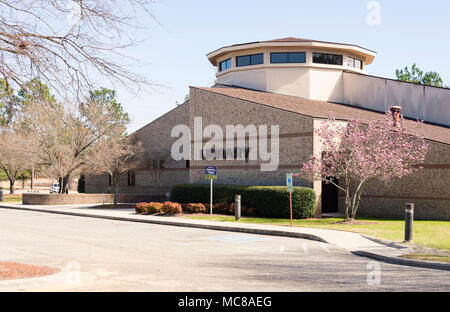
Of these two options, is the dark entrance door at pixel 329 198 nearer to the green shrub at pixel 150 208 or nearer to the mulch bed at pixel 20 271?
the green shrub at pixel 150 208

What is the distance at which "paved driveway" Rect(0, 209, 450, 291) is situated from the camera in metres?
8.38

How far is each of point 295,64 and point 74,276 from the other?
26.8 meters

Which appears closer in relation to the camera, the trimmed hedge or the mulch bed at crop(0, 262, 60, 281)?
the mulch bed at crop(0, 262, 60, 281)

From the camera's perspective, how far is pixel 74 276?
29.5 feet

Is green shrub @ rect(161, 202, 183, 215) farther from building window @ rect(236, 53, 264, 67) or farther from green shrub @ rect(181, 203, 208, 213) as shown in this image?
building window @ rect(236, 53, 264, 67)

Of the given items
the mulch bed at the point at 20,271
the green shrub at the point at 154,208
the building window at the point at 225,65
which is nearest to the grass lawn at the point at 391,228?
the green shrub at the point at 154,208

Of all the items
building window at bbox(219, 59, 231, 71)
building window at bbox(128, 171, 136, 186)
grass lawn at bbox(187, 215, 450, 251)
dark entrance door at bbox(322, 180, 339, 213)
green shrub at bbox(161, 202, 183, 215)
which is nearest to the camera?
grass lawn at bbox(187, 215, 450, 251)

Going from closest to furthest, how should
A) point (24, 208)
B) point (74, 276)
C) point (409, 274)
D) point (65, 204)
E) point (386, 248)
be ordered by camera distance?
point (74, 276)
point (409, 274)
point (386, 248)
point (24, 208)
point (65, 204)

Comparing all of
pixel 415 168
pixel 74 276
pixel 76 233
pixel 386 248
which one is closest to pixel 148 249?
pixel 74 276

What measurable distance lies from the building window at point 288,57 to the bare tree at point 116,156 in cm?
1306

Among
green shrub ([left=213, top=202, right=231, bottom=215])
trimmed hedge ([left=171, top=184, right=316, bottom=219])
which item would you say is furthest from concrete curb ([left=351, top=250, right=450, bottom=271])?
green shrub ([left=213, top=202, right=231, bottom=215])

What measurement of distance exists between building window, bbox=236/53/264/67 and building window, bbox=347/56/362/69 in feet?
21.9
